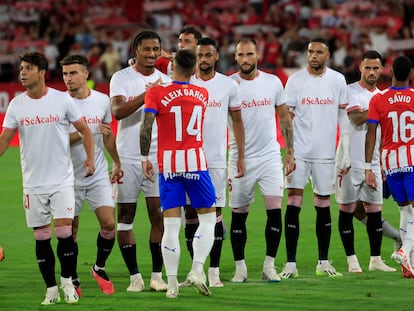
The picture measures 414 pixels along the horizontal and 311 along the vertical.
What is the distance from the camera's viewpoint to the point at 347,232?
40.0 feet

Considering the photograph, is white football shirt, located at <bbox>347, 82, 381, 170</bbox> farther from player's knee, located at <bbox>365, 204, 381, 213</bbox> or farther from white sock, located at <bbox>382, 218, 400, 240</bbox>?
white sock, located at <bbox>382, 218, 400, 240</bbox>

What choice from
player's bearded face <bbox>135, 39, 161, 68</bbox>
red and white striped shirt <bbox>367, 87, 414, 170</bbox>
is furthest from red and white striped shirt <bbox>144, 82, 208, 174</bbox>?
red and white striped shirt <bbox>367, 87, 414, 170</bbox>

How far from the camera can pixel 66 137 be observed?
10156 millimetres

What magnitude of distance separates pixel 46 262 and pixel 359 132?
417cm

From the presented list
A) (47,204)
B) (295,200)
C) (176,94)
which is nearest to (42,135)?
(47,204)

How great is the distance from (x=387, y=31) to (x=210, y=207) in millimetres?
20736

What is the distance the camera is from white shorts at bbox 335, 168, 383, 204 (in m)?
12.3

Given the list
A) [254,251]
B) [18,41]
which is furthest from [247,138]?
Result: [18,41]

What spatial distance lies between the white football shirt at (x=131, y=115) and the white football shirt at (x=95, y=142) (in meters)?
0.17

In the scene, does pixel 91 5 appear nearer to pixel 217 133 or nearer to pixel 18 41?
pixel 18 41

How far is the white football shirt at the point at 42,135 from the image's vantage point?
998 centimetres

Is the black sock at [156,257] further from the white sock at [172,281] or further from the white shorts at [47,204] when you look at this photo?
the white shorts at [47,204]

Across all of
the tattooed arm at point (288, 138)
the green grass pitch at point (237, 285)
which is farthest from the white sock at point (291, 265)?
the tattooed arm at point (288, 138)

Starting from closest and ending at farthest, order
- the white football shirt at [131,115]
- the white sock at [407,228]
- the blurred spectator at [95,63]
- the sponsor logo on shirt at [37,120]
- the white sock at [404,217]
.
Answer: the sponsor logo on shirt at [37,120] < the white football shirt at [131,115] < the white sock at [407,228] < the white sock at [404,217] < the blurred spectator at [95,63]
